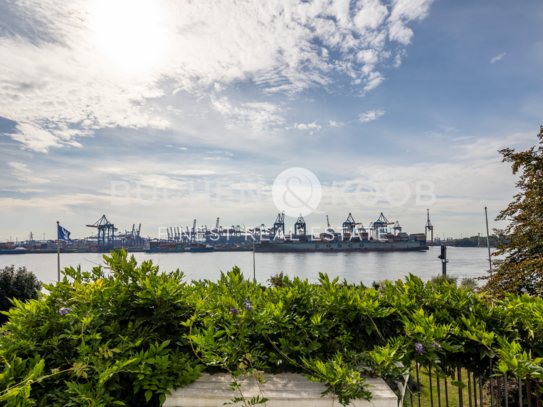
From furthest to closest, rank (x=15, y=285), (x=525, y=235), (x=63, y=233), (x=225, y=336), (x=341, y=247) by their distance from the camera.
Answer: (x=341, y=247) → (x=63, y=233) → (x=15, y=285) → (x=525, y=235) → (x=225, y=336)

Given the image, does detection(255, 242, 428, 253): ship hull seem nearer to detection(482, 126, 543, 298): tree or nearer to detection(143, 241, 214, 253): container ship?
detection(143, 241, 214, 253): container ship

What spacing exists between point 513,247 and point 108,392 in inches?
433

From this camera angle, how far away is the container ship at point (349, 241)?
83.4 m

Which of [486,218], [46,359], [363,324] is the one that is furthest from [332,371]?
[486,218]

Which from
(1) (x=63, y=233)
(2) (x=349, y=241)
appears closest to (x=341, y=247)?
(2) (x=349, y=241)

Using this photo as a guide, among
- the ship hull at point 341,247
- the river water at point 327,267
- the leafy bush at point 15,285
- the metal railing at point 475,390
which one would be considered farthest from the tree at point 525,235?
the ship hull at point 341,247

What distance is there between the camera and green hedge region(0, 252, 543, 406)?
1.49 meters

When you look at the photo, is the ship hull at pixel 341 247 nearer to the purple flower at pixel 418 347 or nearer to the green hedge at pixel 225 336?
the green hedge at pixel 225 336

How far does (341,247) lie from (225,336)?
3496 inches

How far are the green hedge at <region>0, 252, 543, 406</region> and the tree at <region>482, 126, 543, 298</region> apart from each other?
7.87 metres

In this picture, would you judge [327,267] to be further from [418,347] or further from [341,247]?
Answer: [418,347]

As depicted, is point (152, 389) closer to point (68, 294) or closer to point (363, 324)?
point (68, 294)

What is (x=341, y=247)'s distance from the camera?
8700 cm

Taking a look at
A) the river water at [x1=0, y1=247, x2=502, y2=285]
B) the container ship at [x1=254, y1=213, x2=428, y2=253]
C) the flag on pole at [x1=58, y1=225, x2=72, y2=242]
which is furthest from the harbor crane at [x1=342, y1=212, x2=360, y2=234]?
the flag on pole at [x1=58, y1=225, x2=72, y2=242]
